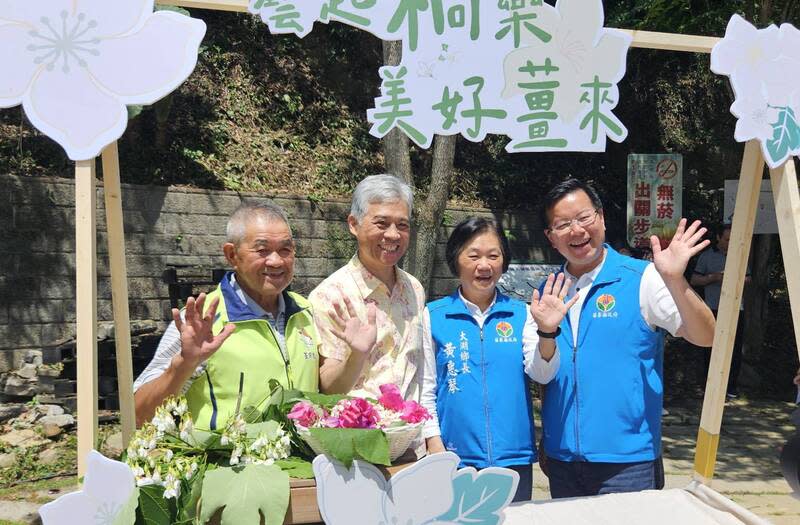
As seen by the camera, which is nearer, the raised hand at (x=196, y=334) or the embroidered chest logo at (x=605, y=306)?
the raised hand at (x=196, y=334)

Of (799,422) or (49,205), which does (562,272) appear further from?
(49,205)

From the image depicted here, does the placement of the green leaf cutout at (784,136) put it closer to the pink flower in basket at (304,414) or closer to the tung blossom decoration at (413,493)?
the tung blossom decoration at (413,493)

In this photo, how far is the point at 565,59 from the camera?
7.82ft

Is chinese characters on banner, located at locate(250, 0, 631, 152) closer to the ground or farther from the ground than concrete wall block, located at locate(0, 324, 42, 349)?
farther from the ground

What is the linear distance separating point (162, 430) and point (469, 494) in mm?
828

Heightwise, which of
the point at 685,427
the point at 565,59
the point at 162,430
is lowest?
the point at 685,427

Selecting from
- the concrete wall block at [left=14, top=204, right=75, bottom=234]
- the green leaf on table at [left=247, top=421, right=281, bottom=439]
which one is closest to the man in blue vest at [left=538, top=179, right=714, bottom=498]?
the green leaf on table at [left=247, top=421, right=281, bottom=439]

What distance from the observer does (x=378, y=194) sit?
256cm

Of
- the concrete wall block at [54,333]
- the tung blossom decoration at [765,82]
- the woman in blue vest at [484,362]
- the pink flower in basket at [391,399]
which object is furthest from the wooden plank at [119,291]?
the concrete wall block at [54,333]

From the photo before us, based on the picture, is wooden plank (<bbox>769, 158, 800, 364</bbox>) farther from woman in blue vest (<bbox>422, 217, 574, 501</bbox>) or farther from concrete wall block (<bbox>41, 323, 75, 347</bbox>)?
concrete wall block (<bbox>41, 323, 75, 347</bbox>)

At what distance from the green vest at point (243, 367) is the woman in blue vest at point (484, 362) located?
47 cm

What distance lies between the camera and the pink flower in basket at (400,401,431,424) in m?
2.16

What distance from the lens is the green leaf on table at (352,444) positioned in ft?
6.63

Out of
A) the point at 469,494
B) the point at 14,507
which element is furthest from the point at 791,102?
the point at 14,507
